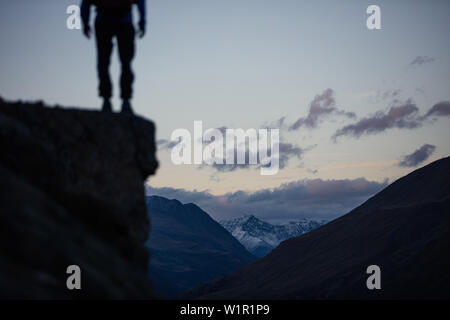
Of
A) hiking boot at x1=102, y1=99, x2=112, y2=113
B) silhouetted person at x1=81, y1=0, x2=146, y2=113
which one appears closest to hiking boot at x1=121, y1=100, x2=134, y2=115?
silhouetted person at x1=81, y1=0, x2=146, y2=113

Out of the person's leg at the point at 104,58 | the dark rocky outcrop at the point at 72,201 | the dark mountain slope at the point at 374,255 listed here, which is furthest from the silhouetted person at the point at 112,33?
the dark mountain slope at the point at 374,255

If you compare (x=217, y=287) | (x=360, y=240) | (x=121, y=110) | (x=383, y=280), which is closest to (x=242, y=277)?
(x=217, y=287)

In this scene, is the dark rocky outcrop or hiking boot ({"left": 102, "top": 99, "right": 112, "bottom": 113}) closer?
the dark rocky outcrop

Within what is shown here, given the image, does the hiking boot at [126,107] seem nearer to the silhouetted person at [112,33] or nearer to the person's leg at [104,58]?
the silhouetted person at [112,33]

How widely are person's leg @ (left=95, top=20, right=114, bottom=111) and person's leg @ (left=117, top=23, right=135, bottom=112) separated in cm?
22

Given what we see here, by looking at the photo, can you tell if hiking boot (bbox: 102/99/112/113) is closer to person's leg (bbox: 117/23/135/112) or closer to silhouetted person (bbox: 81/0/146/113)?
silhouetted person (bbox: 81/0/146/113)

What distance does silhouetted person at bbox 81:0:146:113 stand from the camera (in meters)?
10.6

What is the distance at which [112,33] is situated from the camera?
10.8 m

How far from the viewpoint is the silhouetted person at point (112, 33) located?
34.8ft

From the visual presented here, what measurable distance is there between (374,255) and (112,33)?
109 metres

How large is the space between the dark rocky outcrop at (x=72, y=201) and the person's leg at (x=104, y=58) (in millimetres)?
969

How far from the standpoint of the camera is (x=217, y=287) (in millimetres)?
141875

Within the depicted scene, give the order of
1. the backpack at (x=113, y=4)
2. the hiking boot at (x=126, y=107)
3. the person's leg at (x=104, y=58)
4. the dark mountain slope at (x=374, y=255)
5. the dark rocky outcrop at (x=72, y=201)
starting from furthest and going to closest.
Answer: the dark mountain slope at (x=374, y=255), the hiking boot at (x=126, y=107), the person's leg at (x=104, y=58), the backpack at (x=113, y=4), the dark rocky outcrop at (x=72, y=201)
